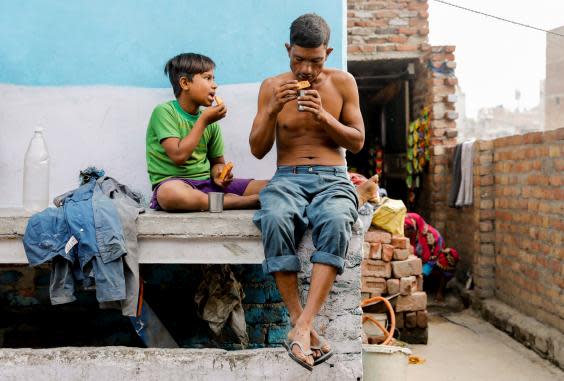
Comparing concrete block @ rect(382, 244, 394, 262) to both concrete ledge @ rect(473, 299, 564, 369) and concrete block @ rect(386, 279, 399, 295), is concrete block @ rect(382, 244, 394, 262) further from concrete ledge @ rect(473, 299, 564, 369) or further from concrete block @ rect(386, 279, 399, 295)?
concrete ledge @ rect(473, 299, 564, 369)

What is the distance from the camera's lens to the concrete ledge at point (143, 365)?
271 centimetres

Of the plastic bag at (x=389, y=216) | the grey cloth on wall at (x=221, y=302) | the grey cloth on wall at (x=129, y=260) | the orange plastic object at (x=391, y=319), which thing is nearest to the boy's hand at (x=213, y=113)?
the grey cloth on wall at (x=129, y=260)

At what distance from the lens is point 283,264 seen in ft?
8.04

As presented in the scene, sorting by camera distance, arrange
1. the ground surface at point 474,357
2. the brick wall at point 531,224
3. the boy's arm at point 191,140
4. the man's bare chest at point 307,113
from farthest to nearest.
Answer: the brick wall at point 531,224 < the ground surface at point 474,357 < the boy's arm at point 191,140 < the man's bare chest at point 307,113

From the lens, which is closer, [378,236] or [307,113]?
[307,113]

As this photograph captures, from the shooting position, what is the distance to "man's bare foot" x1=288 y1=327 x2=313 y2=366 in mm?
2248

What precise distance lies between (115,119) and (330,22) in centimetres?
163

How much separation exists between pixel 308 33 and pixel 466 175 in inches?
171

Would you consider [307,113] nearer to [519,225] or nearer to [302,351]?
[302,351]

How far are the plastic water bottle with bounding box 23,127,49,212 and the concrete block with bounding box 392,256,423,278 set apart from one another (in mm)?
3067

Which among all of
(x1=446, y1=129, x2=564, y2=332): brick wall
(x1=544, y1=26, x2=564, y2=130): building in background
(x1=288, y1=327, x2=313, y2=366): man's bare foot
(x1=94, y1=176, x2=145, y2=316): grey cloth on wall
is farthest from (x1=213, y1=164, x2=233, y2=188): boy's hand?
(x1=544, y1=26, x2=564, y2=130): building in background

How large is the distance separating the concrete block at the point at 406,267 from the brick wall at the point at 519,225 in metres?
1.02

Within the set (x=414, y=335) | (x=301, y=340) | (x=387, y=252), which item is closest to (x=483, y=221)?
(x=387, y=252)

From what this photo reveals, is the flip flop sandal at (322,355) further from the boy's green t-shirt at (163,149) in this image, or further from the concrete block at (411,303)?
the concrete block at (411,303)
